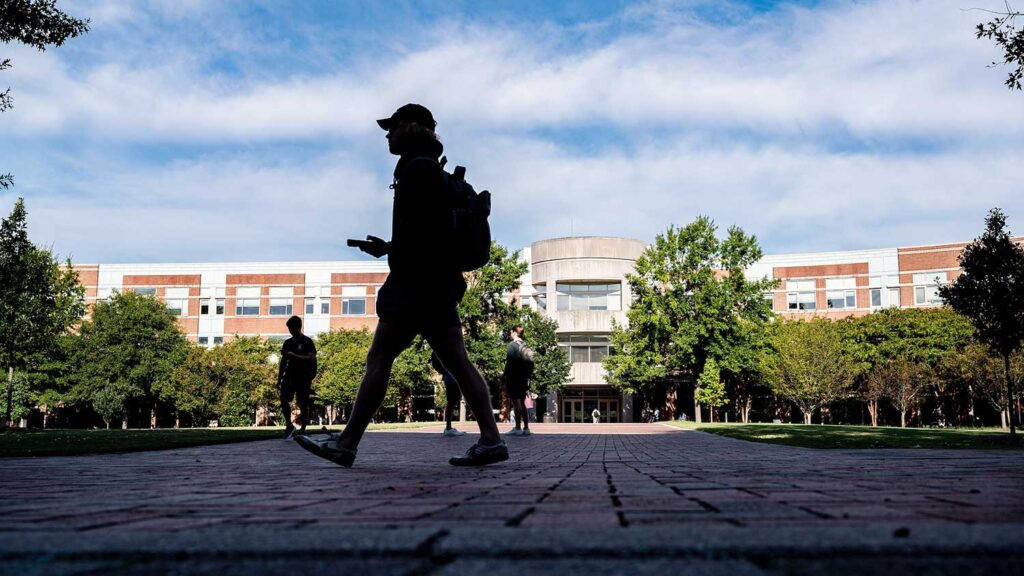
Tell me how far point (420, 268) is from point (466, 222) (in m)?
0.42

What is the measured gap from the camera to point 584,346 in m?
55.6

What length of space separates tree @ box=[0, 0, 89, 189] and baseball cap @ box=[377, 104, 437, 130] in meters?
8.28

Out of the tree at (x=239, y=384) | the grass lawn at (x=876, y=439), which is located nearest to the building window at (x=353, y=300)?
the tree at (x=239, y=384)

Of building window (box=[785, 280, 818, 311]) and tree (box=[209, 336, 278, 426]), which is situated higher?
building window (box=[785, 280, 818, 311])

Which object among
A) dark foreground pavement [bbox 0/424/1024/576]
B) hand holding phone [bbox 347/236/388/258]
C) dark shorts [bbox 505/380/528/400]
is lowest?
dark foreground pavement [bbox 0/424/1024/576]

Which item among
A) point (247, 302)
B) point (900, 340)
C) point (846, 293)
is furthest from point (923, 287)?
point (247, 302)

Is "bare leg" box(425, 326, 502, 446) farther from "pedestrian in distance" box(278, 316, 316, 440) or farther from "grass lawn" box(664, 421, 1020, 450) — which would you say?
"pedestrian in distance" box(278, 316, 316, 440)

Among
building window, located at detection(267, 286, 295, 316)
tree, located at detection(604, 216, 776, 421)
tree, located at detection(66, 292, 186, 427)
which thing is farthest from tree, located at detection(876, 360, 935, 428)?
building window, located at detection(267, 286, 295, 316)

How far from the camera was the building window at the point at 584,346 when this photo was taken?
55.1m

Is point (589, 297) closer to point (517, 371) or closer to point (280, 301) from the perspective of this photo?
point (280, 301)

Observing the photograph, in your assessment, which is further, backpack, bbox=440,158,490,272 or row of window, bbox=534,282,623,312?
row of window, bbox=534,282,623,312

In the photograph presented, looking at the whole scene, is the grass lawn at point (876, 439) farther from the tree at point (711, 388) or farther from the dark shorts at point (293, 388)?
the tree at point (711, 388)

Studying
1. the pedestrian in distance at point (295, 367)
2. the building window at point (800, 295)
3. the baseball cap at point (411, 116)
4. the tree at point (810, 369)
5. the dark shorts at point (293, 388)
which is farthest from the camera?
the building window at point (800, 295)

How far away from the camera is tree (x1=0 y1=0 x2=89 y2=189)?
401 inches
